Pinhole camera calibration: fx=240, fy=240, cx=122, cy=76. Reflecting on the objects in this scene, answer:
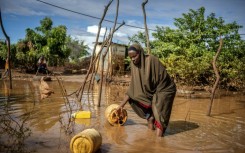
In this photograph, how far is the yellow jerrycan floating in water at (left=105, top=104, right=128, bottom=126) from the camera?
540 cm

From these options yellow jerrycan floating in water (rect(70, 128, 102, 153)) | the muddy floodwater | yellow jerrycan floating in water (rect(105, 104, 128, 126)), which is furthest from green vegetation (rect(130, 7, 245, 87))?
yellow jerrycan floating in water (rect(70, 128, 102, 153))

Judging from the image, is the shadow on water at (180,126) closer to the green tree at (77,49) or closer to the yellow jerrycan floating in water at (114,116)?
the yellow jerrycan floating in water at (114,116)

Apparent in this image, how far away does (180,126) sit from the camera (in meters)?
5.99

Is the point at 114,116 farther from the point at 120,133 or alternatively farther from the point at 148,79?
the point at 148,79

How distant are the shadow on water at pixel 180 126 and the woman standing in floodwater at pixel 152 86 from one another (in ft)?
2.07

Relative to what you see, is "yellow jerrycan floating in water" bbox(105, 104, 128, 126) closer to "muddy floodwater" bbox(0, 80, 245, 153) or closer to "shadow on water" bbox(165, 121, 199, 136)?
"muddy floodwater" bbox(0, 80, 245, 153)

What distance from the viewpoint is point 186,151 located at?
4.14 metres

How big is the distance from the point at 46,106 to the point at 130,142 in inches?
155

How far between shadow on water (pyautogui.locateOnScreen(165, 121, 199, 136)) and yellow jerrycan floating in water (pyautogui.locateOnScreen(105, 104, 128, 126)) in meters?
1.08

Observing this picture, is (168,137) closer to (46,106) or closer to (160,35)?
(46,106)

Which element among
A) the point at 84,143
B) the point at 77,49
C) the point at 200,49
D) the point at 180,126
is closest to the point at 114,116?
the point at 180,126

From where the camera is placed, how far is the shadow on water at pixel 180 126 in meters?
5.46

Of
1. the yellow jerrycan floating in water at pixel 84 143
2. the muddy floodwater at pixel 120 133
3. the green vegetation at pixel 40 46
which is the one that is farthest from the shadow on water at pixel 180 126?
the green vegetation at pixel 40 46

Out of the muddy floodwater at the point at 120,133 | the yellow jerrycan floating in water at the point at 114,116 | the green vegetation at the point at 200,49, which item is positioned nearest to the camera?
the muddy floodwater at the point at 120,133
